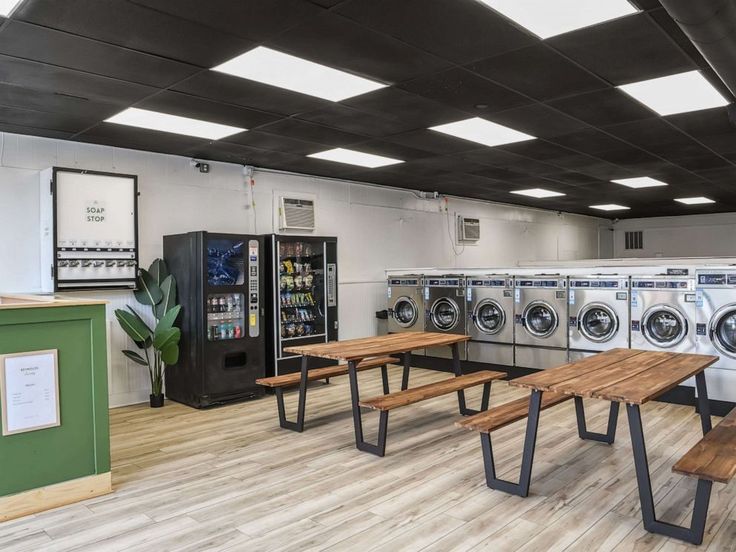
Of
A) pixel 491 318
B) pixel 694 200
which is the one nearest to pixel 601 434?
pixel 491 318

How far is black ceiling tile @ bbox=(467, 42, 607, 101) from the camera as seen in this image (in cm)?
349

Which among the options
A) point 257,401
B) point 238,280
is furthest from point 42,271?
point 257,401

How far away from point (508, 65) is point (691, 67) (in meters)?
1.23

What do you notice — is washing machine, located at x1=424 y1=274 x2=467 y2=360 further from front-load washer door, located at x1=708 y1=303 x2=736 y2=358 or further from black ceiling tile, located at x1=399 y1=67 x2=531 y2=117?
black ceiling tile, located at x1=399 y1=67 x2=531 y2=117

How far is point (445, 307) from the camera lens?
7371 millimetres

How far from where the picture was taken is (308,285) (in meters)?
6.65

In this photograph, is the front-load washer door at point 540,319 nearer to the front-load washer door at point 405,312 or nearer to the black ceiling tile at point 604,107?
the front-load washer door at point 405,312

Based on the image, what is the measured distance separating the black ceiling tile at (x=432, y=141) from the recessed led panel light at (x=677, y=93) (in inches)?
74.5

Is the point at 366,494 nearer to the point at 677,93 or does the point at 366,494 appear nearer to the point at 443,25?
the point at 443,25

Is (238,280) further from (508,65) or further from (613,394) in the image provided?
(613,394)

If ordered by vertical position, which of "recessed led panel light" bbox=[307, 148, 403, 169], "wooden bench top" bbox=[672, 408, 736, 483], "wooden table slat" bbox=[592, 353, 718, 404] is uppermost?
"recessed led panel light" bbox=[307, 148, 403, 169]

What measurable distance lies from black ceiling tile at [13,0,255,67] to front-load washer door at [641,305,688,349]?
179 inches

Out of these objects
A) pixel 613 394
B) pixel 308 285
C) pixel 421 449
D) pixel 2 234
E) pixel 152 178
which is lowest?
pixel 421 449

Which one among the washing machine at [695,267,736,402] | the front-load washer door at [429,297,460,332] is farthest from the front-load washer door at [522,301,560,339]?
the washing machine at [695,267,736,402]
